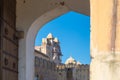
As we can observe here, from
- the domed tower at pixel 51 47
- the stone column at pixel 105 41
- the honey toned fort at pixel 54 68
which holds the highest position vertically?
the domed tower at pixel 51 47

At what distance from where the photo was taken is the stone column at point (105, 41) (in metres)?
2.97

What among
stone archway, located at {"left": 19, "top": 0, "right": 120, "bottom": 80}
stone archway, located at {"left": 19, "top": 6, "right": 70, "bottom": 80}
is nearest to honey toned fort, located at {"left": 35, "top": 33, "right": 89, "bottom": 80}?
stone archway, located at {"left": 19, "top": 6, "right": 70, "bottom": 80}

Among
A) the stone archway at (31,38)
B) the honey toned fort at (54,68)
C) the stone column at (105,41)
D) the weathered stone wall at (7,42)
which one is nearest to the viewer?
the stone column at (105,41)

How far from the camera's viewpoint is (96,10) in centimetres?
309

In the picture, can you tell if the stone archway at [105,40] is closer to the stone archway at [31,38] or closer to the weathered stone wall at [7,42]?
the weathered stone wall at [7,42]

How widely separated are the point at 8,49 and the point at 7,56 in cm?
12

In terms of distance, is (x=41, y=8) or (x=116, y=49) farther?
(x=41, y=8)

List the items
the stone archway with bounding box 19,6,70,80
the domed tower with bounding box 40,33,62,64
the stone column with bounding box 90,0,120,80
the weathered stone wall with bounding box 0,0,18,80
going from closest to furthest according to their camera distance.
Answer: the stone column with bounding box 90,0,120,80 → the weathered stone wall with bounding box 0,0,18,80 → the stone archway with bounding box 19,6,70,80 → the domed tower with bounding box 40,33,62,64

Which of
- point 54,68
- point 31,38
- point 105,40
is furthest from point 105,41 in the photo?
point 54,68

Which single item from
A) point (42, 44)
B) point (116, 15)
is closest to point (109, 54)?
point (116, 15)

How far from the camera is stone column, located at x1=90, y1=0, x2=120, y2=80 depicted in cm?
297

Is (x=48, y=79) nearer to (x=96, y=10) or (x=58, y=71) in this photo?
(x=58, y=71)

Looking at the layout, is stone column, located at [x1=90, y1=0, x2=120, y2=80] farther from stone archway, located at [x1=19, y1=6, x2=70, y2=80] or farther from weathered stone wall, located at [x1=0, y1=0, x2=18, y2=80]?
stone archway, located at [x1=19, y1=6, x2=70, y2=80]

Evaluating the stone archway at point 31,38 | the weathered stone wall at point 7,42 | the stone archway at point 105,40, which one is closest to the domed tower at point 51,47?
the stone archway at point 31,38
